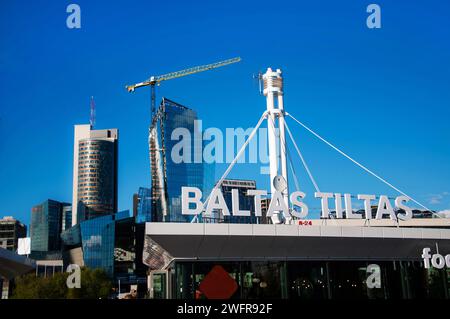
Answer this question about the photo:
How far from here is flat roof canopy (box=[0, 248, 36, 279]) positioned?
166ft

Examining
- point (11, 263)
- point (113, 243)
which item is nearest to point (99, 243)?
point (113, 243)

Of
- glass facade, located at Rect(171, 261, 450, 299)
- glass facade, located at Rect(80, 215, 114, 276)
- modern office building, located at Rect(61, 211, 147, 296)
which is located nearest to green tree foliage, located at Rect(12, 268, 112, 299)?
glass facade, located at Rect(171, 261, 450, 299)

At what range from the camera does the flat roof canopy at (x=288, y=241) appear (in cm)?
3884

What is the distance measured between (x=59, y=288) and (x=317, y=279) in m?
51.5

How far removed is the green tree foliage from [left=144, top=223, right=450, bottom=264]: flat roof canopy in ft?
146

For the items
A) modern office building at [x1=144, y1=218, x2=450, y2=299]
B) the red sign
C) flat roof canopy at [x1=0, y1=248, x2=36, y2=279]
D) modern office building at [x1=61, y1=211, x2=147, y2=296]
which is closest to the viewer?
the red sign

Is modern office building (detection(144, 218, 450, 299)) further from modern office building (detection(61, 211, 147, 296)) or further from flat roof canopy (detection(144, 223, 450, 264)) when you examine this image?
modern office building (detection(61, 211, 147, 296))

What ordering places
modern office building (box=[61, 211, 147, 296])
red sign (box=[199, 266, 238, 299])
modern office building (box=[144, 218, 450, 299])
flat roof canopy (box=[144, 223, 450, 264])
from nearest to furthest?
red sign (box=[199, 266, 238, 299]) → flat roof canopy (box=[144, 223, 450, 264]) → modern office building (box=[144, 218, 450, 299]) → modern office building (box=[61, 211, 147, 296])

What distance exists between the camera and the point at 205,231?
38.7m
